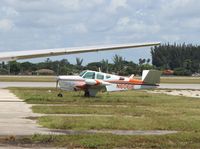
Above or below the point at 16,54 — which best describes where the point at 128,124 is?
below

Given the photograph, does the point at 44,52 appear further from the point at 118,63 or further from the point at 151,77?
the point at 118,63

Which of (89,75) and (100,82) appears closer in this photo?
(100,82)

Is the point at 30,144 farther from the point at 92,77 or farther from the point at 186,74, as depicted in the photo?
the point at 186,74

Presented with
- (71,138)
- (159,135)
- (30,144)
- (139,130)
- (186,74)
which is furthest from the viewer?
(186,74)

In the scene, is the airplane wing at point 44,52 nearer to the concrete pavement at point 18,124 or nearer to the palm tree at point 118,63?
the concrete pavement at point 18,124

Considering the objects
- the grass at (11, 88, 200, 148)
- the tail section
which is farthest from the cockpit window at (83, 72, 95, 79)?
the grass at (11, 88, 200, 148)

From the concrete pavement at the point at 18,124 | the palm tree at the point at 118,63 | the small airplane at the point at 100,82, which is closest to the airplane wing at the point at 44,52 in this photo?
the concrete pavement at the point at 18,124

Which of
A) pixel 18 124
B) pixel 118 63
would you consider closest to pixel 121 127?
pixel 18 124

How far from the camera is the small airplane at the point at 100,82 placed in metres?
32.6

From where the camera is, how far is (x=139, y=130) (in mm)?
15203

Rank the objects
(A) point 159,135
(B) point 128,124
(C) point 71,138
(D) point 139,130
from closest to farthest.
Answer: (C) point 71,138 < (A) point 159,135 < (D) point 139,130 < (B) point 128,124

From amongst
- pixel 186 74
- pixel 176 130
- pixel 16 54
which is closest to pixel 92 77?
pixel 16 54

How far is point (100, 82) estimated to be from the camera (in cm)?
3231

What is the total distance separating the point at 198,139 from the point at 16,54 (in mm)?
7779
